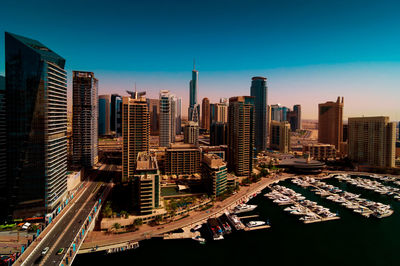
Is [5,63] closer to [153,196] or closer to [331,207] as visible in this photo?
[153,196]

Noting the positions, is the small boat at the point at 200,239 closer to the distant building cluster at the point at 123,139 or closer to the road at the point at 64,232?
the distant building cluster at the point at 123,139

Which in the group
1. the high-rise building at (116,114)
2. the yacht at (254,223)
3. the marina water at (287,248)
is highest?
the high-rise building at (116,114)

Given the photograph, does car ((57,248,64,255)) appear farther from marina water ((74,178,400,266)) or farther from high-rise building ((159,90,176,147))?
high-rise building ((159,90,176,147))

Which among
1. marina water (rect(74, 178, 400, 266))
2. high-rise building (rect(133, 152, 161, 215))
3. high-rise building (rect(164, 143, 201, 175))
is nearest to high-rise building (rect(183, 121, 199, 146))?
high-rise building (rect(164, 143, 201, 175))

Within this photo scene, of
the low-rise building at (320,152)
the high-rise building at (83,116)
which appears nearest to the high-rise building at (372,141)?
the low-rise building at (320,152)

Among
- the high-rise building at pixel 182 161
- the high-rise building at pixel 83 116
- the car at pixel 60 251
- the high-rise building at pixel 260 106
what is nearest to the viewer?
the car at pixel 60 251

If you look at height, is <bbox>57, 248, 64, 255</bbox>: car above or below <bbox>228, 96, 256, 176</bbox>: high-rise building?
below

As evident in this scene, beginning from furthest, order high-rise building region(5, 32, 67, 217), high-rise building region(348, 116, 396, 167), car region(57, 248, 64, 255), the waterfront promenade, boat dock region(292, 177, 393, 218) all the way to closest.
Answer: high-rise building region(348, 116, 396, 167) → boat dock region(292, 177, 393, 218) → high-rise building region(5, 32, 67, 217) → the waterfront promenade → car region(57, 248, 64, 255)

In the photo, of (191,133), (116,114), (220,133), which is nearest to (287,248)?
(191,133)
